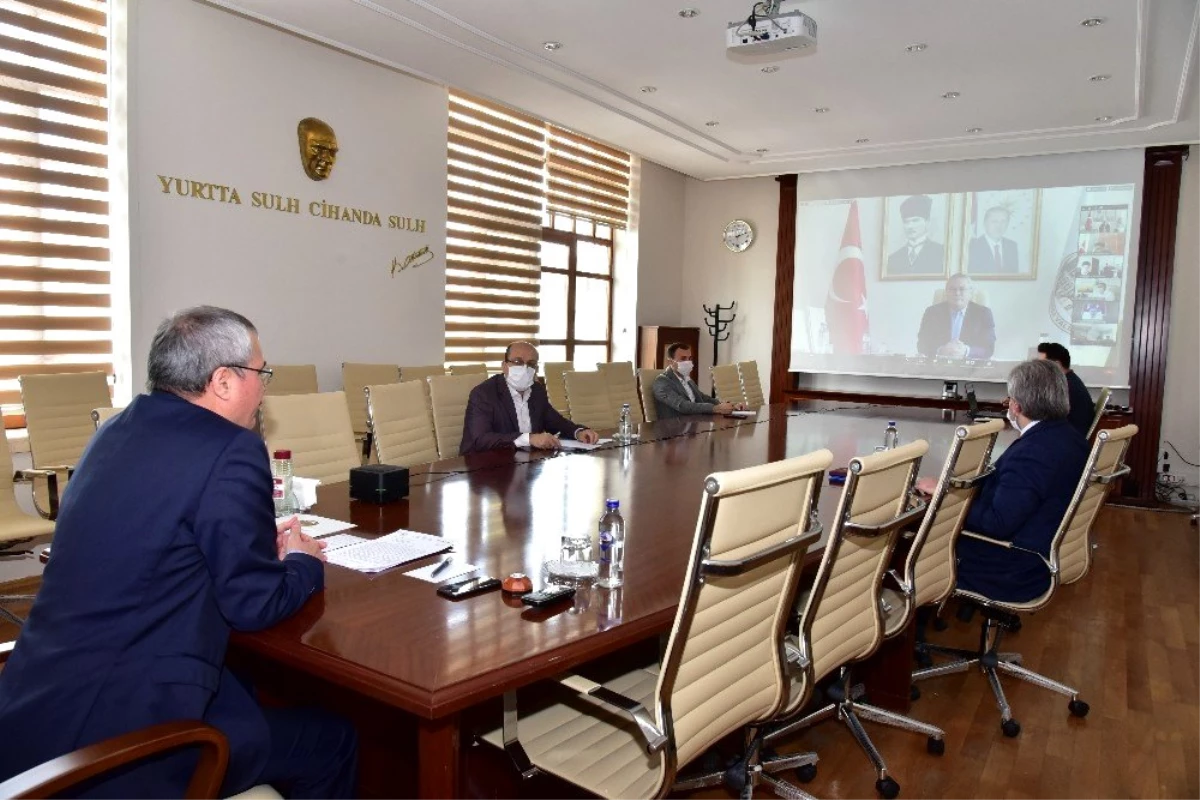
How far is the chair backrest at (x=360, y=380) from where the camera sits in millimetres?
5883

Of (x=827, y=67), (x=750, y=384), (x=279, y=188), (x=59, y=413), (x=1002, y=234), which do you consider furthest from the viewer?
(x=1002, y=234)

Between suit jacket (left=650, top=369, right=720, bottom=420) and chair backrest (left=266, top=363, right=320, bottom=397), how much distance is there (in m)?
2.43

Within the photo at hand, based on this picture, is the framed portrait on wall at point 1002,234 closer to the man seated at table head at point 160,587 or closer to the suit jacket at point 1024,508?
the suit jacket at point 1024,508

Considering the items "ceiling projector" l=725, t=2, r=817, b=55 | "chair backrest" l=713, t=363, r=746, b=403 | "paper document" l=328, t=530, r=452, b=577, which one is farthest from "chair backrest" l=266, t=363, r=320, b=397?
"ceiling projector" l=725, t=2, r=817, b=55

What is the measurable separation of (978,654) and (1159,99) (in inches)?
202

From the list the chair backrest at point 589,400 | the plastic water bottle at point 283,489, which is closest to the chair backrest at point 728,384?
the chair backrest at point 589,400

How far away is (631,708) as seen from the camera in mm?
1606

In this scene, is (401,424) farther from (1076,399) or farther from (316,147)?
(1076,399)

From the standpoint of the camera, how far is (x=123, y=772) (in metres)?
1.40

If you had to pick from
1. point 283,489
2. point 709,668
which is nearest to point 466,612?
point 709,668

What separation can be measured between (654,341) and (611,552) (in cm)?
748

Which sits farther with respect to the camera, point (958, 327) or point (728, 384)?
point (958, 327)

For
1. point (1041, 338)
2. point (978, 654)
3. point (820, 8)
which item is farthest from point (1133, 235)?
point (978, 654)

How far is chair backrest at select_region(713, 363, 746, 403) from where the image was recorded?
6836 mm
